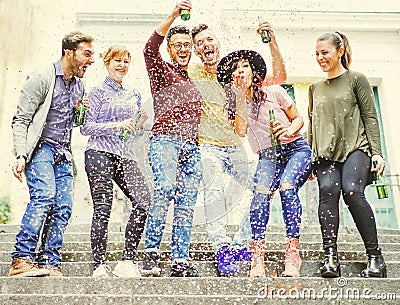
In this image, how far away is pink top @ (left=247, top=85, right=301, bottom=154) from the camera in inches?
171

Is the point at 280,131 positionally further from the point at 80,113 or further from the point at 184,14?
the point at 80,113

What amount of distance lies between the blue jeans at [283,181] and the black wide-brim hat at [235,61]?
643mm

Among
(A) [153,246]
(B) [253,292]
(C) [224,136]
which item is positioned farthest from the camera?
(C) [224,136]

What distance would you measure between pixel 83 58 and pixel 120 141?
692mm

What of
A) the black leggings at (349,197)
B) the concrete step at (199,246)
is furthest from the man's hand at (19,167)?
the black leggings at (349,197)

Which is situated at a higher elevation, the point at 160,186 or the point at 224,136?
the point at 224,136

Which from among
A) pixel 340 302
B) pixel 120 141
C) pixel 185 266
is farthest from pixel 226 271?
pixel 120 141

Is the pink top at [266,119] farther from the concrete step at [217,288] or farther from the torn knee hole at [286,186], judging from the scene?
the concrete step at [217,288]

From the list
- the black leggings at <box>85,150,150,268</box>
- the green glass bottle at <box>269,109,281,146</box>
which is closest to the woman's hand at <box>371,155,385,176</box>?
the green glass bottle at <box>269,109,281,146</box>

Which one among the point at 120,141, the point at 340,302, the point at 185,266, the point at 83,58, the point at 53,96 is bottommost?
the point at 340,302

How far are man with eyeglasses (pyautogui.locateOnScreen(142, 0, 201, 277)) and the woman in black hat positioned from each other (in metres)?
0.38

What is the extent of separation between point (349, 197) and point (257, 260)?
788 millimetres

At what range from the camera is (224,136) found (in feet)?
15.1

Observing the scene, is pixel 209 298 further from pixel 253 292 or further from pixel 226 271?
pixel 226 271
